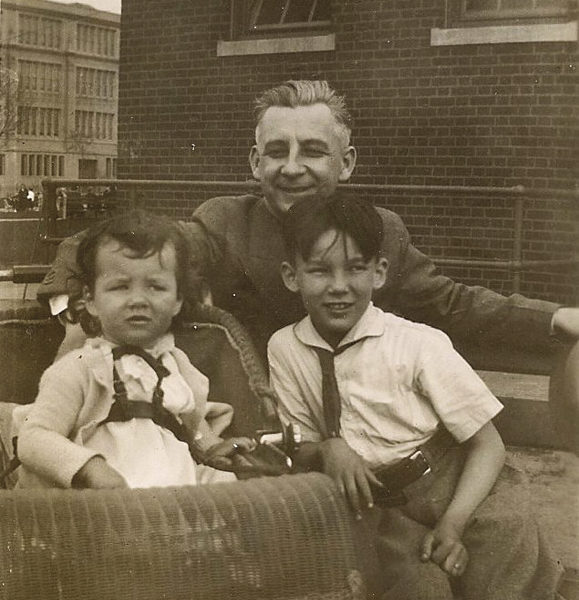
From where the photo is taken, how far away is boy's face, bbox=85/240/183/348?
227cm

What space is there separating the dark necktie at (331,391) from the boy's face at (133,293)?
409mm

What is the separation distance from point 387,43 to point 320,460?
1087mm

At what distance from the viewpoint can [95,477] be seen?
7.14ft

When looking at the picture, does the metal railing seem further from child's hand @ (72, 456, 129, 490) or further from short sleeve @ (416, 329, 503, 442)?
child's hand @ (72, 456, 129, 490)

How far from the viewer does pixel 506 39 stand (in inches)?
93.2

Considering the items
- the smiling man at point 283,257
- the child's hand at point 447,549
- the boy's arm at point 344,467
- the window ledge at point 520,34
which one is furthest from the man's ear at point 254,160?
the child's hand at point 447,549

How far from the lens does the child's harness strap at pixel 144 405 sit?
2240 millimetres

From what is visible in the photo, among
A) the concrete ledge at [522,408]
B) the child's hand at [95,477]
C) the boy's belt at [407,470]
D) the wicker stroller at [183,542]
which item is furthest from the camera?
the concrete ledge at [522,408]

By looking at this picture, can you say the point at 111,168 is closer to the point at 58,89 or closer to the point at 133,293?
the point at 58,89

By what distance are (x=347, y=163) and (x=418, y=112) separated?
0.76 feet

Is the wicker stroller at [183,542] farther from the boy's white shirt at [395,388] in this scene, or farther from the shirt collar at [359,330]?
the shirt collar at [359,330]

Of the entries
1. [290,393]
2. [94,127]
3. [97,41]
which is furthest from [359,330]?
[97,41]

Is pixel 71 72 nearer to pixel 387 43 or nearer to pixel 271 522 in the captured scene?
pixel 387 43

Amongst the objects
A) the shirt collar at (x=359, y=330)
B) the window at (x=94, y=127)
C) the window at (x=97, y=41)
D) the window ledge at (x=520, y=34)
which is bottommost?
the shirt collar at (x=359, y=330)
